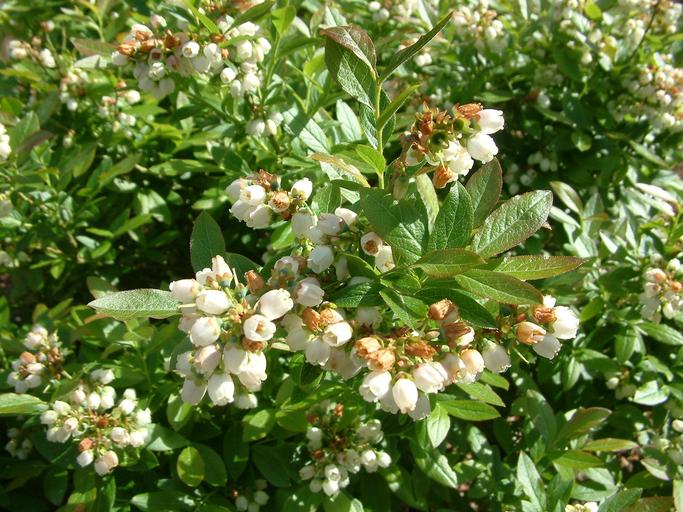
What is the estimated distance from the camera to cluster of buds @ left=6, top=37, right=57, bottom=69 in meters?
3.04

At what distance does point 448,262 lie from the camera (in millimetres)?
1277

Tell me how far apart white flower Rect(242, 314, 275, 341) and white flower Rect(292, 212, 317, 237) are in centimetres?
30

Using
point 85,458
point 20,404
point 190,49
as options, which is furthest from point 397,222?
point 20,404

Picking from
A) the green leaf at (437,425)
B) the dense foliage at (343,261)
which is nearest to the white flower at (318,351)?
the dense foliage at (343,261)

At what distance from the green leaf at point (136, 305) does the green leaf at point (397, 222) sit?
505 mm

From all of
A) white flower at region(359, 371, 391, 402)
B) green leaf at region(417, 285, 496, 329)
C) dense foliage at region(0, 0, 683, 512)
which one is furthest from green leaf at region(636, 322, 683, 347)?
white flower at region(359, 371, 391, 402)

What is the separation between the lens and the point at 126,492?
2389 millimetres

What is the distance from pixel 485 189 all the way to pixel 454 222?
19cm

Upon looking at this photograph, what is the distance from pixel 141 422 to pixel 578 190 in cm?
247

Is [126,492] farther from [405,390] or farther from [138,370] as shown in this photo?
[405,390]

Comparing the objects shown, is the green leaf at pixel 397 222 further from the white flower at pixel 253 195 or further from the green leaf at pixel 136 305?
the green leaf at pixel 136 305

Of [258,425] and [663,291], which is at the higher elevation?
[663,291]

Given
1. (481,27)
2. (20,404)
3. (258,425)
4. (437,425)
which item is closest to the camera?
(437,425)

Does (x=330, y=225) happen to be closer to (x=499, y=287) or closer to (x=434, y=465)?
(x=499, y=287)
